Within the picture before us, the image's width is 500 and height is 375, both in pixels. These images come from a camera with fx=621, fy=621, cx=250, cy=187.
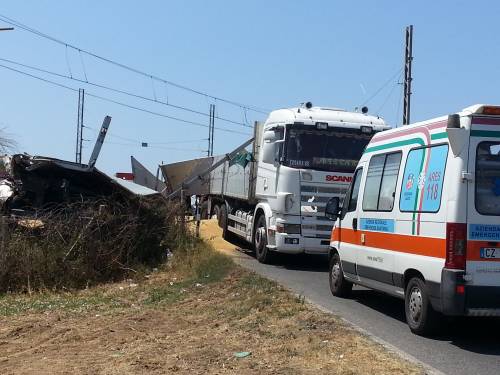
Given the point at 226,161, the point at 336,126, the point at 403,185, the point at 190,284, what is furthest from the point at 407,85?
the point at 403,185

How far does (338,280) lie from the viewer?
10.1 metres

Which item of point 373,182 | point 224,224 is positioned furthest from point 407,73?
point 373,182

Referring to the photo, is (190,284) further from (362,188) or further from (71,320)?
(362,188)

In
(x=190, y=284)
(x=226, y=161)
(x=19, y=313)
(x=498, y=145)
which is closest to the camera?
(x=498, y=145)

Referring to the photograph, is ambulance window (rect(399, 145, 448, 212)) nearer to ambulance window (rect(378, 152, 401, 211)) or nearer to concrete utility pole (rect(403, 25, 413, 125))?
ambulance window (rect(378, 152, 401, 211))

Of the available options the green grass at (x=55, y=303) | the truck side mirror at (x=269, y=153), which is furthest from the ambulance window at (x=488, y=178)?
the truck side mirror at (x=269, y=153)

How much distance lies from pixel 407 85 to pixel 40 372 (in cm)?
2572

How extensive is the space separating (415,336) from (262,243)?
7694mm

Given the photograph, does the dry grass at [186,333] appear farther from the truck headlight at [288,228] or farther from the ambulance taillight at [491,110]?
the ambulance taillight at [491,110]

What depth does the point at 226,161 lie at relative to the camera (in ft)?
61.9

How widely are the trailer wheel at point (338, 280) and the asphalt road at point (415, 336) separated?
134mm

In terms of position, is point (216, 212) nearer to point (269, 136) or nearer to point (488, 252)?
point (269, 136)

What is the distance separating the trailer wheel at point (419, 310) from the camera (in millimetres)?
7117

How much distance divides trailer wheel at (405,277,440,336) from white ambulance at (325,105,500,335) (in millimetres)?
11
